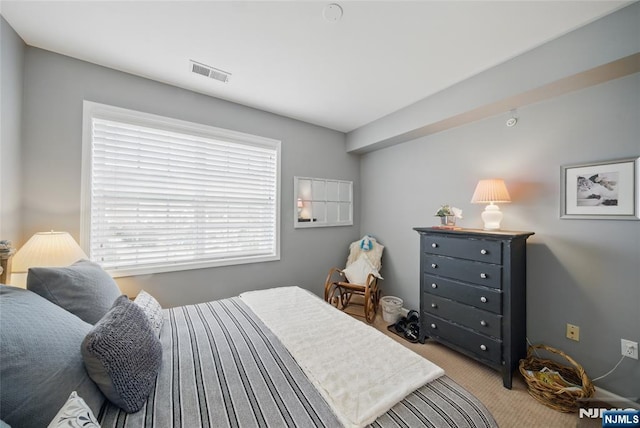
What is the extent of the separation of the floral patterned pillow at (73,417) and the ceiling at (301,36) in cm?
206

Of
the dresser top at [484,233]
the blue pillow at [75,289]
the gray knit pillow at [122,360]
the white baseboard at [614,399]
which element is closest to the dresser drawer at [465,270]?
the dresser top at [484,233]

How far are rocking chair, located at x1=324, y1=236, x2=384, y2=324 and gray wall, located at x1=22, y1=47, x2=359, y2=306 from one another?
241mm

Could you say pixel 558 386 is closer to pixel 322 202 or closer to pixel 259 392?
pixel 259 392

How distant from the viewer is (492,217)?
220cm

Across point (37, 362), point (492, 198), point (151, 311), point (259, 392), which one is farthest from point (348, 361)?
point (492, 198)

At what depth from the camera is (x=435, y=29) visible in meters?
1.65

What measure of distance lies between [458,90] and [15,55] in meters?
3.64

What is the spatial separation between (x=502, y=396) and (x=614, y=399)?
747mm

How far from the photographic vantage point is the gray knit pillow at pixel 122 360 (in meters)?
0.85

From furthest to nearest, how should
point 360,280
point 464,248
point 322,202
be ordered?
point 322,202 < point 360,280 < point 464,248

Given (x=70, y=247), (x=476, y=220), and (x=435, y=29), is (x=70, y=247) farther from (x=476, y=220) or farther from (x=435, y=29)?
(x=476, y=220)

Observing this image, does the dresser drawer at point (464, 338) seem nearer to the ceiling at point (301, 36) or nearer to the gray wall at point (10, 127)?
the ceiling at point (301, 36)

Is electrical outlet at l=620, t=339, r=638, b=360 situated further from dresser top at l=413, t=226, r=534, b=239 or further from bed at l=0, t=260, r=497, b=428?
bed at l=0, t=260, r=497, b=428

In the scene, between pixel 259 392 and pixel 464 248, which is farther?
pixel 464 248
